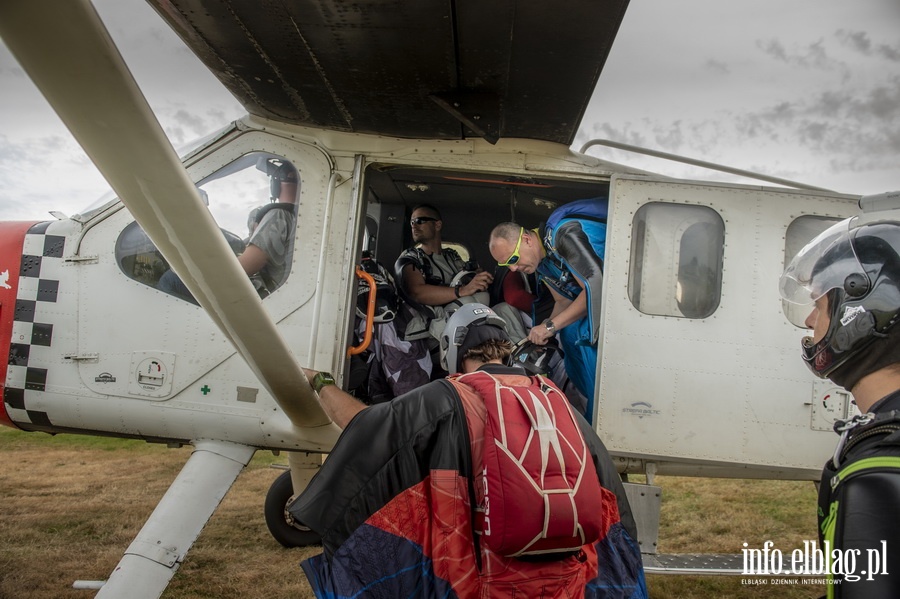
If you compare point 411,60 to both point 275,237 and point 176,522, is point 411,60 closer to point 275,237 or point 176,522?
point 275,237

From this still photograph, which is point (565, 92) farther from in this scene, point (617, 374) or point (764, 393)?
point (764, 393)

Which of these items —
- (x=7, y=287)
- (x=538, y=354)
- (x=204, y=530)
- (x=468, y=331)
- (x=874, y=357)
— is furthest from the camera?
(x=204, y=530)

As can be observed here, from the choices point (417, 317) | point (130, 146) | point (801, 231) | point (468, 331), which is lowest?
point (468, 331)

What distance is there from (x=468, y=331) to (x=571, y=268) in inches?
66.2

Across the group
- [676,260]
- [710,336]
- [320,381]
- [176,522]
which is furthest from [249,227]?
[710,336]

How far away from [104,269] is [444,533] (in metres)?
2.88

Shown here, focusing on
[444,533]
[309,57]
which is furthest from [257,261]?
[444,533]

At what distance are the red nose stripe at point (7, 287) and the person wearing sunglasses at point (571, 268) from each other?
2.91m

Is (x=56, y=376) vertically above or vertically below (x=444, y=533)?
above

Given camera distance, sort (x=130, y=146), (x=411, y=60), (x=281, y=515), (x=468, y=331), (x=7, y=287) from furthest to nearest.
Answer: (x=281, y=515), (x=7, y=287), (x=411, y=60), (x=468, y=331), (x=130, y=146)

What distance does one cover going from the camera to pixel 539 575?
1.90 m

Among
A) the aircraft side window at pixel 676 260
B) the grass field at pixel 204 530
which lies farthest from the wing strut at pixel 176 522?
the aircraft side window at pixel 676 260

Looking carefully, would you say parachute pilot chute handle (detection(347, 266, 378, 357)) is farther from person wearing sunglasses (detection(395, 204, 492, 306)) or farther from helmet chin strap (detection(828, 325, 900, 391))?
helmet chin strap (detection(828, 325, 900, 391))

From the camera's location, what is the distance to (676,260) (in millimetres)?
3881
